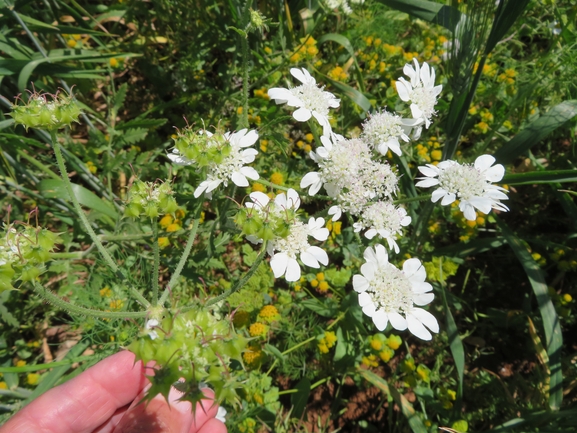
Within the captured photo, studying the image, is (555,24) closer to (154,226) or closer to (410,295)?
(410,295)

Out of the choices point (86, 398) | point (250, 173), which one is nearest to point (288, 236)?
point (250, 173)

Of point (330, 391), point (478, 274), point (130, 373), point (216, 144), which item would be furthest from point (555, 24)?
point (130, 373)

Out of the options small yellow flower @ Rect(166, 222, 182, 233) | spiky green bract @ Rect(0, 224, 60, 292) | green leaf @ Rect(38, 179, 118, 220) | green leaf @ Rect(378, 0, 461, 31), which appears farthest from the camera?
small yellow flower @ Rect(166, 222, 182, 233)

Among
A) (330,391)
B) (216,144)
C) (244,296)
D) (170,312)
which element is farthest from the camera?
(330,391)

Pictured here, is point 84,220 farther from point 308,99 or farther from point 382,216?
point 382,216

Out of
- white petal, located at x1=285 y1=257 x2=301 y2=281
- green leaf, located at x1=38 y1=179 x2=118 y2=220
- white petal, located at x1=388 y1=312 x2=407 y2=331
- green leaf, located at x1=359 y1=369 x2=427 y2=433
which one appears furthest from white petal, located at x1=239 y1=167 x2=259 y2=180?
green leaf, located at x1=359 y1=369 x2=427 y2=433

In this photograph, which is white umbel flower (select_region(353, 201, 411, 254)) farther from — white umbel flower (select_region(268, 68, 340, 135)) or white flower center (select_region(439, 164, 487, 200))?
white umbel flower (select_region(268, 68, 340, 135))
